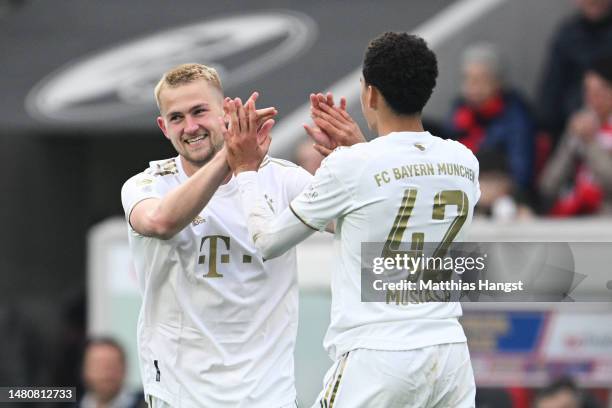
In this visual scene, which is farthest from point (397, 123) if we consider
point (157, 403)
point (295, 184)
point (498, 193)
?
point (498, 193)

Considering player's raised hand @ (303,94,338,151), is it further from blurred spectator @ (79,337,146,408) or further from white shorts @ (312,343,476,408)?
blurred spectator @ (79,337,146,408)

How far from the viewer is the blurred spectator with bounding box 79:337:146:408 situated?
877 centimetres

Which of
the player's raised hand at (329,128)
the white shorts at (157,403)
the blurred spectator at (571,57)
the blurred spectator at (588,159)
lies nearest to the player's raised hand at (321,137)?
the player's raised hand at (329,128)

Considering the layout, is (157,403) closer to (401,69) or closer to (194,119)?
(194,119)

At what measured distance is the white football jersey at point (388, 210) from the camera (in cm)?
549

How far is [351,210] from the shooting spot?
554cm

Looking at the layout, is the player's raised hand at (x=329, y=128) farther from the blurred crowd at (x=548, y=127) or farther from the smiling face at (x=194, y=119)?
the blurred crowd at (x=548, y=127)

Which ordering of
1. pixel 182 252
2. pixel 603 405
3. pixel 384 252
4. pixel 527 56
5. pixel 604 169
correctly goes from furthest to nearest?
pixel 527 56 < pixel 604 169 < pixel 603 405 < pixel 182 252 < pixel 384 252

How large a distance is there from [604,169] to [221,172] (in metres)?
5.12

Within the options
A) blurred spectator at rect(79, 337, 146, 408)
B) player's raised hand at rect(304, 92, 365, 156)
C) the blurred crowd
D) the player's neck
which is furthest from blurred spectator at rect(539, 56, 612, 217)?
the player's neck

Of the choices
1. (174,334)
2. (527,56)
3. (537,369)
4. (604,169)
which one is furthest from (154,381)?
(527,56)

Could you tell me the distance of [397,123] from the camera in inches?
221

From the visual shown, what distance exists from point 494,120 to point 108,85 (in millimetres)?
3397

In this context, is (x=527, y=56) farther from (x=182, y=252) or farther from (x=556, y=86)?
(x=182, y=252)
